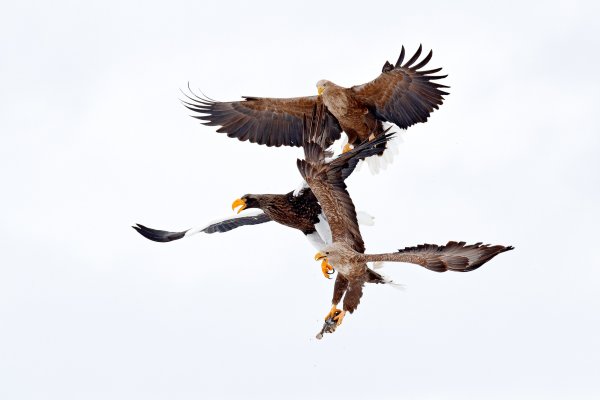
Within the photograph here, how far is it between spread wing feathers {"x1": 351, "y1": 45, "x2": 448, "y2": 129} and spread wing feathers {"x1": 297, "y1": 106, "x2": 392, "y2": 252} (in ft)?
3.98

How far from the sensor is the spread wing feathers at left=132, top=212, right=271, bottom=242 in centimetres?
1128

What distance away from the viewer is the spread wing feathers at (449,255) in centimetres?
782

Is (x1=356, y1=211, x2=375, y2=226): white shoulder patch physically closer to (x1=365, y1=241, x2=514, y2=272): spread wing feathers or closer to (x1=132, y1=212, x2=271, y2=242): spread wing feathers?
(x1=132, y1=212, x2=271, y2=242): spread wing feathers

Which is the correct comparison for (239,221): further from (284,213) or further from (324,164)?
(324,164)

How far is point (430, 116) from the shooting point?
1033 cm

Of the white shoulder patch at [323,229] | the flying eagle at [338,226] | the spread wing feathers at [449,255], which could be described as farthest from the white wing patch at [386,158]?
the spread wing feathers at [449,255]

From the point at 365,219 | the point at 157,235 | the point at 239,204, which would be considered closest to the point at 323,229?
the point at 365,219

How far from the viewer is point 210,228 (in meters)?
11.5

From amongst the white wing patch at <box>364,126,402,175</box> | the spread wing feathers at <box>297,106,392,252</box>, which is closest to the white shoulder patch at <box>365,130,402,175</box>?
the white wing patch at <box>364,126,402,175</box>

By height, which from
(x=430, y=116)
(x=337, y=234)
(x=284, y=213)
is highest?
(x=430, y=116)

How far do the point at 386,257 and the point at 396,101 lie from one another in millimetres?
2639

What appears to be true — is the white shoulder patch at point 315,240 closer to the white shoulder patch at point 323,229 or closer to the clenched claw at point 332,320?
the white shoulder patch at point 323,229

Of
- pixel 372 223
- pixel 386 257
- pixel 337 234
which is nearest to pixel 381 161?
pixel 372 223

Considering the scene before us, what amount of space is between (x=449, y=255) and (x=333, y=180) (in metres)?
1.45
